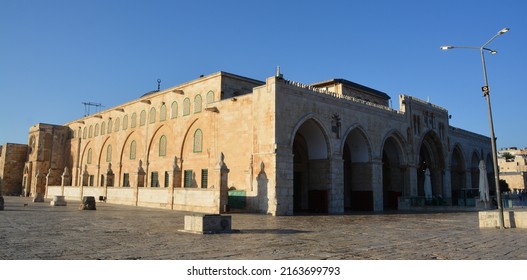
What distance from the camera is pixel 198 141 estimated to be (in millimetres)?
28406

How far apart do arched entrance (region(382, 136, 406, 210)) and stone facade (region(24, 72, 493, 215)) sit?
0.26 feet

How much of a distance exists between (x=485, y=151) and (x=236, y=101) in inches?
1452

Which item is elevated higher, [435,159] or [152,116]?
[152,116]

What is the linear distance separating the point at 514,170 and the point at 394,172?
77.2m

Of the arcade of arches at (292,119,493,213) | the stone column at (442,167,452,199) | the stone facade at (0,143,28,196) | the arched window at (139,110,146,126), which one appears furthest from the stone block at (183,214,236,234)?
the stone facade at (0,143,28,196)

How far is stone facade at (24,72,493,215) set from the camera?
2116 cm

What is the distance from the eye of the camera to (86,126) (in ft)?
148

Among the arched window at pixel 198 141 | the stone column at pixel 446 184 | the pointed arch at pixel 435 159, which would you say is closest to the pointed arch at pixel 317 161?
the arched window at pixel 198 141

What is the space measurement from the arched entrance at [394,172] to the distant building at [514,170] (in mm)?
58443

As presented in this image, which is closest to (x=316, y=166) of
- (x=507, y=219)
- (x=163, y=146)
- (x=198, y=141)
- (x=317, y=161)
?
(x=317, y=161)

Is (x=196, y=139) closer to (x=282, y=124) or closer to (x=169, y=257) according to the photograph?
(x=282, y=124)

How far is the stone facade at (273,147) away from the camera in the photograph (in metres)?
21.2

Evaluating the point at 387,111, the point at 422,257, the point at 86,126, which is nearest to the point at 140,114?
the point at 86,126

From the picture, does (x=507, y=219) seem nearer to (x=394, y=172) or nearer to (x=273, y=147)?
(x=273, y=147)
